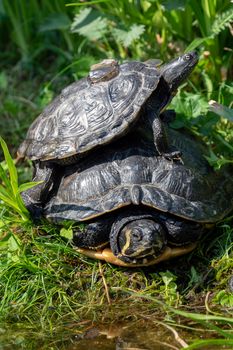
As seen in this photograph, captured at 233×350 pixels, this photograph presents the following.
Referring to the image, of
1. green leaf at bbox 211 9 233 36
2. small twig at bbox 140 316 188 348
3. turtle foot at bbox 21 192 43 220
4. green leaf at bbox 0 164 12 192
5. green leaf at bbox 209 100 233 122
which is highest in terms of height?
green leaf at bbox 211 9 233 36

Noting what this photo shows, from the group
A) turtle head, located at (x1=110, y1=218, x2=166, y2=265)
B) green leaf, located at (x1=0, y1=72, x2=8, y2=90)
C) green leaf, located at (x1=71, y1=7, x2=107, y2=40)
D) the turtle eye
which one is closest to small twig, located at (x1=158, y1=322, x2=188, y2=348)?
turtle head, located at (x1=110, y1=218, x2=166, y2=265)

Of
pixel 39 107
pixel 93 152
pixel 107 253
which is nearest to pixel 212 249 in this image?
pixel 107 253

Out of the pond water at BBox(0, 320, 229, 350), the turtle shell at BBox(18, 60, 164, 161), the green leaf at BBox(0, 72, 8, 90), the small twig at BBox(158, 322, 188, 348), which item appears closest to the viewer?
the small twig at BBox(158, 322, 188, 348)

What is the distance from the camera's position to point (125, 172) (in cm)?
376

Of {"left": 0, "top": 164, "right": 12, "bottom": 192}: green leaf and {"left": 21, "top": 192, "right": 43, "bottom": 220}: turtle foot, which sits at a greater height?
{"left": 0, "top": 164, "right": 12, "bottom": 192}: green leaf

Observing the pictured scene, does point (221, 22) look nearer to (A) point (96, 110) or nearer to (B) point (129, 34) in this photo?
(B) point (129, 34)

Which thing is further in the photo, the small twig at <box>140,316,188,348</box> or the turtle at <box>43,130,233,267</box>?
the turtle at <box>43,130,233,267</box>

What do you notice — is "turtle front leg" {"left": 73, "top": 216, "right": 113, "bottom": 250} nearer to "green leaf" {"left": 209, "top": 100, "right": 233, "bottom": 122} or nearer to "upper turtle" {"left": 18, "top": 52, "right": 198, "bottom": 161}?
"upper turtle" {"left": 18, "top": 52, "right": 198, "bottom": 161}

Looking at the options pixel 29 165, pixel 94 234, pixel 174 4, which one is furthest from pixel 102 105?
pixel 29 165

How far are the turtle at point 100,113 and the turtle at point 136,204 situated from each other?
114 mm

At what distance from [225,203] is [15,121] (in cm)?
208

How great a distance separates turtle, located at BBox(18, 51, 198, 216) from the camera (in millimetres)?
3746

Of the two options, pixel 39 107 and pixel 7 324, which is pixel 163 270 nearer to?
pixel 7 324

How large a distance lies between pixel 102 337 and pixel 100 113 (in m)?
Answer: 1.21
